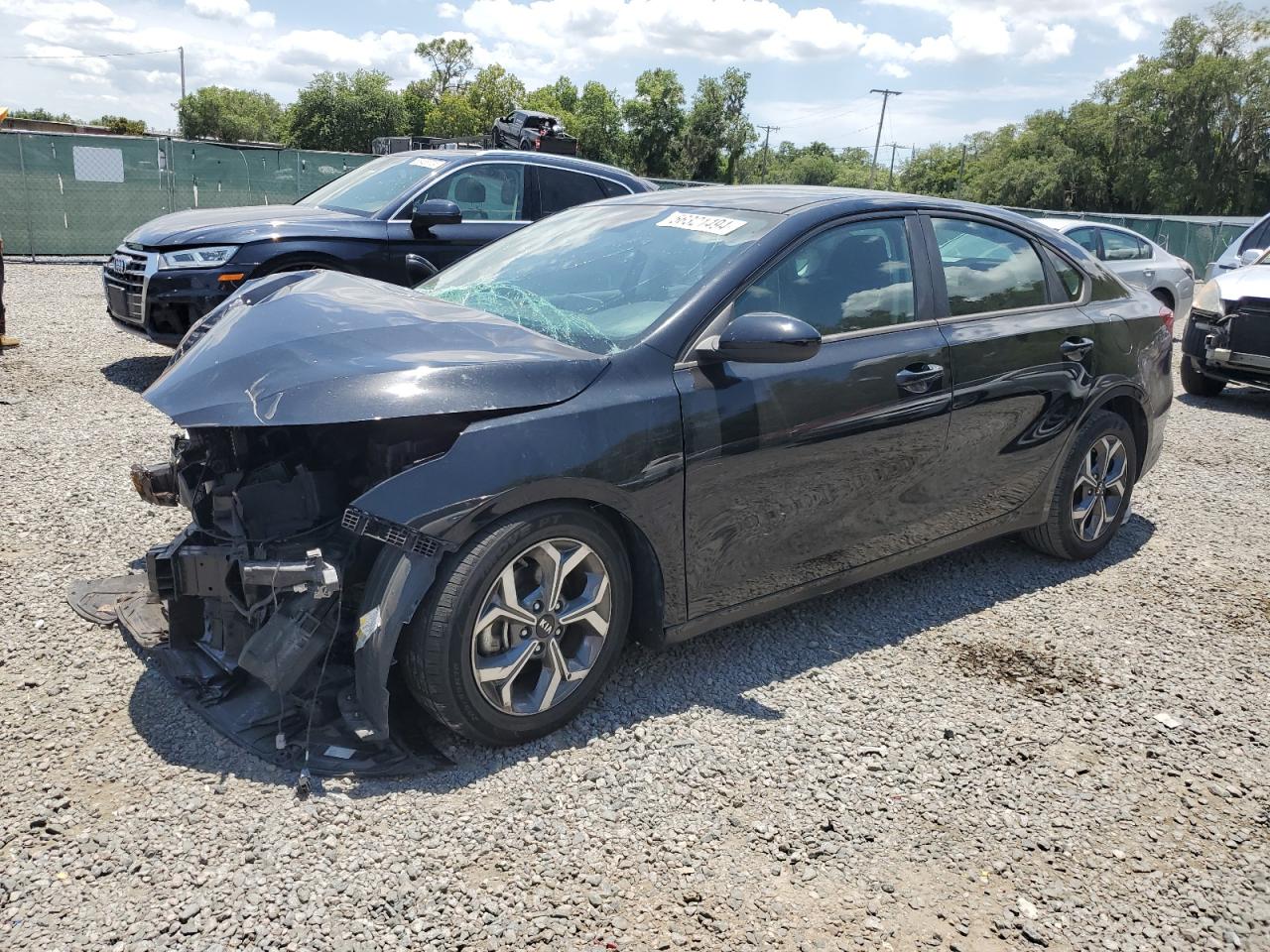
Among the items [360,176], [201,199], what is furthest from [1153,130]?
[360,176]

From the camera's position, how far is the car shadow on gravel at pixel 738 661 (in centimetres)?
302

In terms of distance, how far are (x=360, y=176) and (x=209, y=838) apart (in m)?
7.30

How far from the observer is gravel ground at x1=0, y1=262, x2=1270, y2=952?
2465 mm

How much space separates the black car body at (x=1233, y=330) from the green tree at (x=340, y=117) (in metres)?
81.9

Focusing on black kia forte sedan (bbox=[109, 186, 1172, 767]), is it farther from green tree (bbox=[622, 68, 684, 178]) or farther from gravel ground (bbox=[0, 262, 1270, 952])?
green tree (bbox=[622, 68, 684, 178])

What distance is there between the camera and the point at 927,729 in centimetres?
343

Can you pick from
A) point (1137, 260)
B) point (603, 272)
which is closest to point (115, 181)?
point (1137, 260)

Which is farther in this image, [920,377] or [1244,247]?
[1244,247]

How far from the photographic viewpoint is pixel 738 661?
384cm

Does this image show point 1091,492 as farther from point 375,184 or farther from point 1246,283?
point 375,184

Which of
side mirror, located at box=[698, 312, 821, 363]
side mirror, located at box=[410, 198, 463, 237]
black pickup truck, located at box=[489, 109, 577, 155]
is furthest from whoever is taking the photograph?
black pickup truck, located at box=[489, 109, 577, 155]

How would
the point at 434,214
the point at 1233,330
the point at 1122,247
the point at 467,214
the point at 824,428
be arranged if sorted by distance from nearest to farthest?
1. the point at 824,428
2. the point at 434,214
3. the point at 467,214
4. the point at 1233,330
5. the point at 1122,247

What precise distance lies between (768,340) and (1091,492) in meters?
2.59

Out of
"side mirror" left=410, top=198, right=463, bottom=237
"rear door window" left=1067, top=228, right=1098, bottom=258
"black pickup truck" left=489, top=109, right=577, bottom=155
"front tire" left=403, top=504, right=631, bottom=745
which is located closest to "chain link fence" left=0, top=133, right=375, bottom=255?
"black pickup truck" left=489, top=109, right=577, bottom=155
